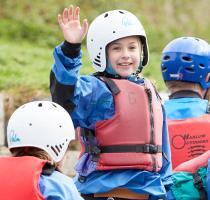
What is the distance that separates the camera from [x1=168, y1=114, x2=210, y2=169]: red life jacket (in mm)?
6941

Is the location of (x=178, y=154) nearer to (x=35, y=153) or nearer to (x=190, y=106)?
(x=190, y=106)

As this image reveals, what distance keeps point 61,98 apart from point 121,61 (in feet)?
2.03

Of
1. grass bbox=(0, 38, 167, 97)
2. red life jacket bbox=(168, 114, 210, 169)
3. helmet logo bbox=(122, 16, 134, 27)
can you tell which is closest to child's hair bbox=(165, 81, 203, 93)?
red life jacket bbox=(168, 114, 210, 169)

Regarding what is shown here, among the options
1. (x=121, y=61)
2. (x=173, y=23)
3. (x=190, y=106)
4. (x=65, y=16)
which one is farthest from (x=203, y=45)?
(x=173, y=23)

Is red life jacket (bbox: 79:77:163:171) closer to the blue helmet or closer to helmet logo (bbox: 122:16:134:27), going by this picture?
helmet logo (bbox: 122:16:134:27)

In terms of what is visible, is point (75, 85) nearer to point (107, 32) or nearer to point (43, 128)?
point (43, 128)

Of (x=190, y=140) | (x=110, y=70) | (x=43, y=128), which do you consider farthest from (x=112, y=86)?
(x=190, y=140)

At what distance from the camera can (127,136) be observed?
6074 millimetres

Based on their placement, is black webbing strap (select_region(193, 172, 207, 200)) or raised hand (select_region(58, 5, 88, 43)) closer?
raised hand (select_region(58, 5, 88, 43))

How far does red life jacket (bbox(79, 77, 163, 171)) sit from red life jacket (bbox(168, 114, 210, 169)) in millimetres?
791

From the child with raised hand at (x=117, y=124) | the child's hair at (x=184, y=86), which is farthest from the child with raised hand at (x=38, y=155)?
the child's hair at (x=184, y=86)

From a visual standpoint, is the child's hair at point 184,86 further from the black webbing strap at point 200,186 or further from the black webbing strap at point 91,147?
the black webbing strap at point 91,147

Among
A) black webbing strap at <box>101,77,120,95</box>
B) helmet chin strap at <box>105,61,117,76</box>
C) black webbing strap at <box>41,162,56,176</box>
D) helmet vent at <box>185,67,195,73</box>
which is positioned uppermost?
helmet chin strap at <box>105,61,117,76</box>

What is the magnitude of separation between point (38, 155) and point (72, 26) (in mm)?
883
